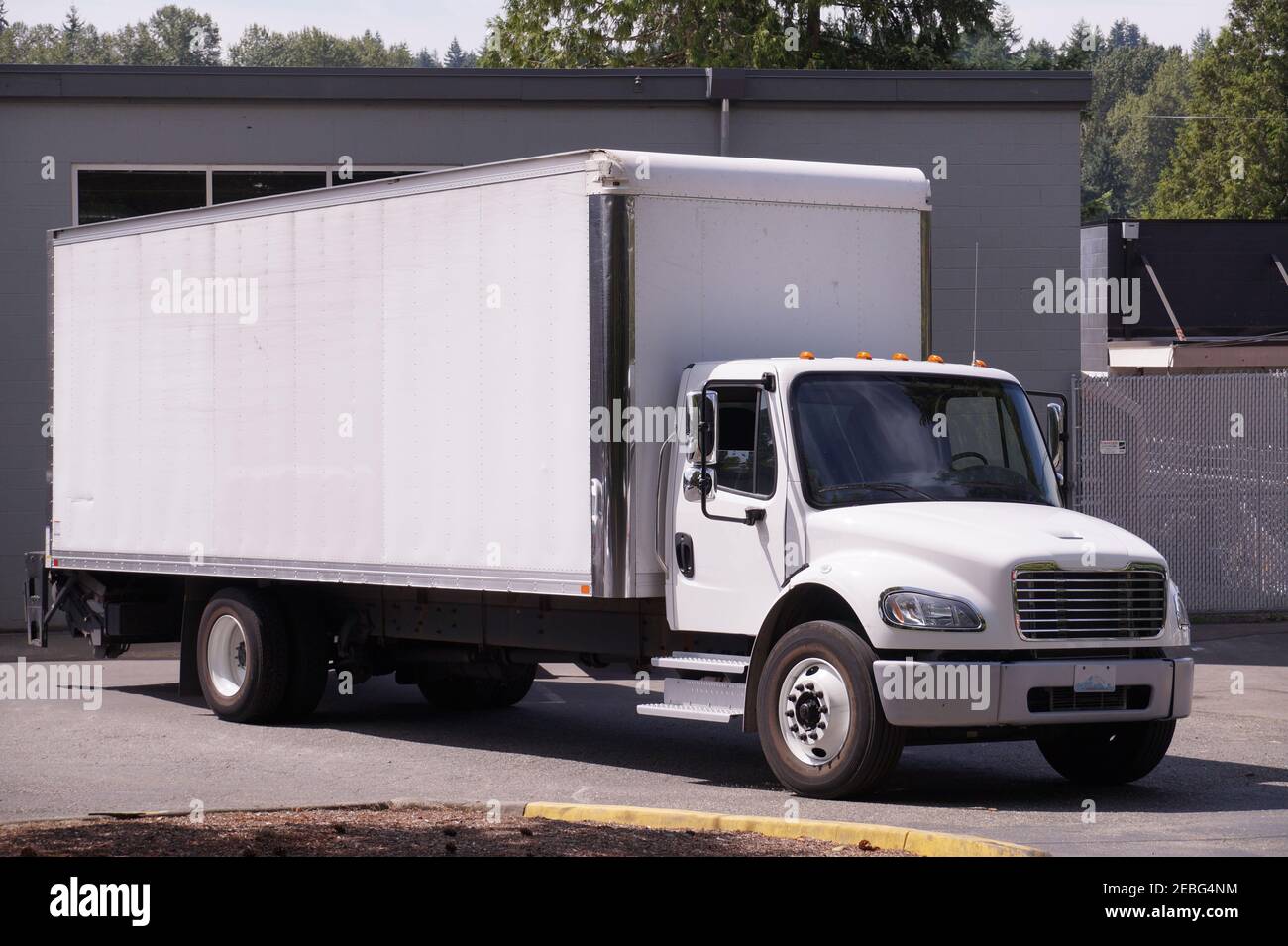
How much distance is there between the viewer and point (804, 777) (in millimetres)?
10477

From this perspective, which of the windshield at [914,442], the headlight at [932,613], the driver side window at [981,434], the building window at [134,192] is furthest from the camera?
the building window at [134,192]

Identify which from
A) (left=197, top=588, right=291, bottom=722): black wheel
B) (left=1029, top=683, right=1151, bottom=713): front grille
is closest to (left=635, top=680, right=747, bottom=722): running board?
(left=1029, top=683, right=1151, bottom=713): front grille

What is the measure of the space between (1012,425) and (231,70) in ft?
39.6

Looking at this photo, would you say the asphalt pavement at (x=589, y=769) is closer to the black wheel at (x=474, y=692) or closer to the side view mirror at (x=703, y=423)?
the black wheel at (x=474, y=692)

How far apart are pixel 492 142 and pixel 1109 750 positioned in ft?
39.4

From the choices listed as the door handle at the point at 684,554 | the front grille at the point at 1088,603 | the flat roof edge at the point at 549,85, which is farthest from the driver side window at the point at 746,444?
the flat roof edge at the point at 549,85

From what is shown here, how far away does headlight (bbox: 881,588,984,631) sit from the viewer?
10.1m

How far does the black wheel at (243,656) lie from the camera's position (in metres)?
14.1

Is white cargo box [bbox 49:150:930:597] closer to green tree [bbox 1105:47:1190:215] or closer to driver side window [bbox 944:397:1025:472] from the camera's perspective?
driver side window [bbox 944:397:1025:472]

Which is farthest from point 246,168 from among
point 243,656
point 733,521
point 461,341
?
point 733,521

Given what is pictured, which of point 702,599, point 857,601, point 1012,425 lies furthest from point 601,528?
point 1012,425

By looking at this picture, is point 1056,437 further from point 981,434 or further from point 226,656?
point 226,656

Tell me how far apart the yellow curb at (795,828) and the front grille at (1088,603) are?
5.48 feet

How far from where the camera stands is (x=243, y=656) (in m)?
14.5
